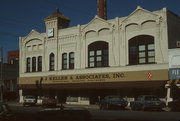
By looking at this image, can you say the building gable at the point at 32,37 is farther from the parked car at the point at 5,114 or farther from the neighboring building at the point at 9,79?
the parked car at the point at 5,114

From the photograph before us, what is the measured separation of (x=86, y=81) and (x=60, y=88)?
4.71m

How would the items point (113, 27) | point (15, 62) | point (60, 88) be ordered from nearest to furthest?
point (113, 27)
point (60, 88)
point (15, 62)

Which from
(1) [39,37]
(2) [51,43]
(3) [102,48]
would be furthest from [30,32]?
(3) [102,48]

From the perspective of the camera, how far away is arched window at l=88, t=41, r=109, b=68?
40.8 meters

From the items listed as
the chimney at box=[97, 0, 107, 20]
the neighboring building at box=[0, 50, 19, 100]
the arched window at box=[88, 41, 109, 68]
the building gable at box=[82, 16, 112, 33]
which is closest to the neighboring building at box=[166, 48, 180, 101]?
the arched window at box=[88, 41, 109, 68]

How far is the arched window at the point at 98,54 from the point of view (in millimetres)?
40812

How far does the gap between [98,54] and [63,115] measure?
3474 centimetres

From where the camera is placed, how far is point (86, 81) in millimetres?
41781

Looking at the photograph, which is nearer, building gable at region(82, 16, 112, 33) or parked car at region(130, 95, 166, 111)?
parked car at region(130, 95, 166, 111)

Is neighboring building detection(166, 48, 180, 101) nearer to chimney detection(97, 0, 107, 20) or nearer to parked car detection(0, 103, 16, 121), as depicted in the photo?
chimney detection(97, 0, 107, 20)

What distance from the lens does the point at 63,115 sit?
6.96 m

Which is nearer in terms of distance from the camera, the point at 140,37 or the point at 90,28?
the point at 140,37

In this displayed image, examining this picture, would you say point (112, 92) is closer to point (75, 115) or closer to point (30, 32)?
point (30, 32)

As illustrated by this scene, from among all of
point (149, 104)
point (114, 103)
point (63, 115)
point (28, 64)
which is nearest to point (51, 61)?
point (28, 64)
